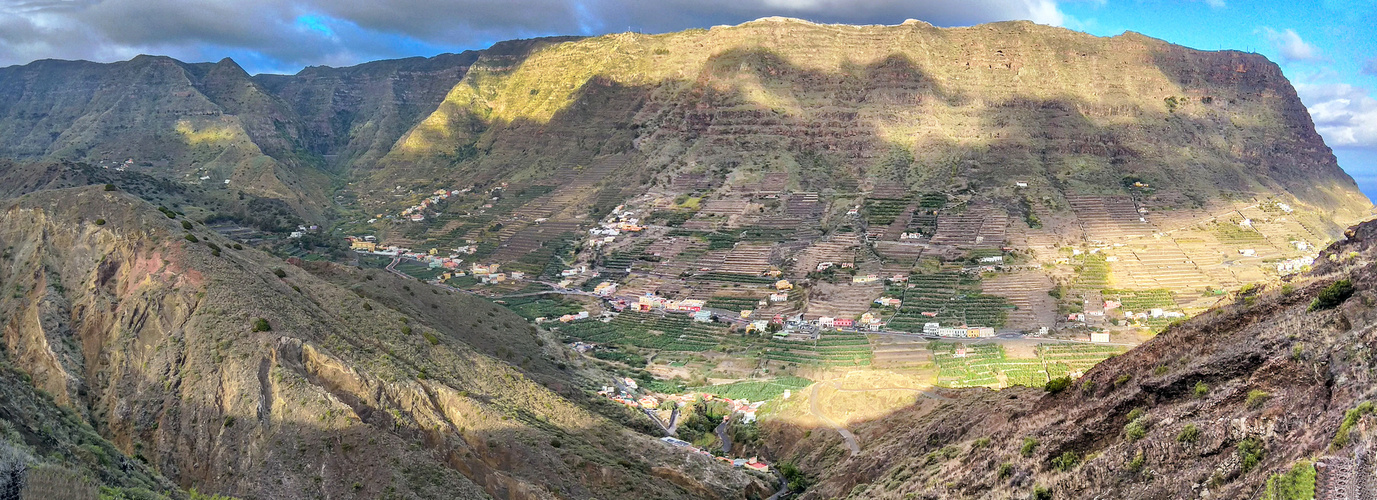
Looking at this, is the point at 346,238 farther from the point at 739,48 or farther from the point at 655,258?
the point at 739,48

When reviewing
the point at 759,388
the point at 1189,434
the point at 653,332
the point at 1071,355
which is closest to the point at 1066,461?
the point at 1189,434

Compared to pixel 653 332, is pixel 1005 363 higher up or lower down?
lower down

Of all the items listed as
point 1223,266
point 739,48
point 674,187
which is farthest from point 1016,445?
point 739,48

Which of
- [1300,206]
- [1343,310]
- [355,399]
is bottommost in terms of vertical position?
[355,399]

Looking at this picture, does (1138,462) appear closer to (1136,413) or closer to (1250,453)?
(1250,453)

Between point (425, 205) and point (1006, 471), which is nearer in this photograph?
point (1006, 471)

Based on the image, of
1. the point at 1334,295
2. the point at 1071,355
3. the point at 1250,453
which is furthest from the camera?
the point at 1071,355
